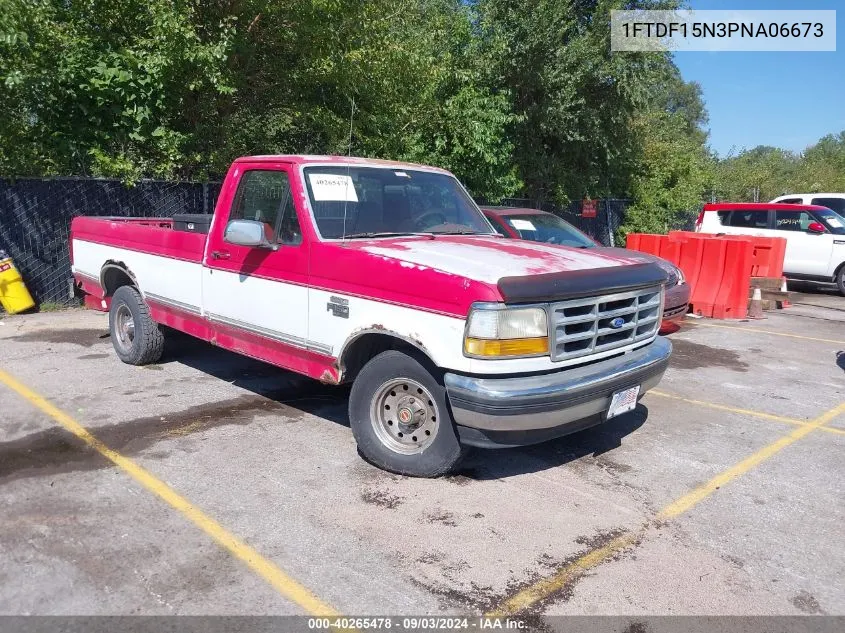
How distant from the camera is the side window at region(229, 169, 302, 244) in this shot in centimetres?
496

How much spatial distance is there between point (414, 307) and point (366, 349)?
71 cm

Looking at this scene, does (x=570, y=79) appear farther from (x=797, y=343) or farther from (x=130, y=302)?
(x=130, y=302)

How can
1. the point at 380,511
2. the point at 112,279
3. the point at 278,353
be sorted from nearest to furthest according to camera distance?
1. the point at 380,511
2. the point at 278,353
3. the point at 112,279

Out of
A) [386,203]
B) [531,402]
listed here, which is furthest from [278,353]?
[531,402]

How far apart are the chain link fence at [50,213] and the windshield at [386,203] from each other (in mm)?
6601

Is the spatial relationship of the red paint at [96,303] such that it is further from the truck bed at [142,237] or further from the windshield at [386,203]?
the windshield at [386,203]

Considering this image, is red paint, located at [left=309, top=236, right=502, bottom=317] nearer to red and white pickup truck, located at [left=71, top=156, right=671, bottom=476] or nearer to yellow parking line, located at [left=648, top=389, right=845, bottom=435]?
red and white pickup truck, located at [left=71, top=156, right=671, bottom=476]

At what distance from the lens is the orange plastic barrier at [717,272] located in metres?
10.7

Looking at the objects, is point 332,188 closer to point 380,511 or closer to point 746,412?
point 380,511

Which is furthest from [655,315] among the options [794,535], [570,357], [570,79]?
[570,79]

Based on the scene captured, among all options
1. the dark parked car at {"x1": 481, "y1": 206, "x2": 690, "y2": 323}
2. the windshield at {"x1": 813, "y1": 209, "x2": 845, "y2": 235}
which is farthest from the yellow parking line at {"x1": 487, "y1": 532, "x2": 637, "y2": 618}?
the windshield at {"x1": 813, "y1": 209, "x2": 845, "y2": 235}

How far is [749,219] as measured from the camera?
15164 millimetres

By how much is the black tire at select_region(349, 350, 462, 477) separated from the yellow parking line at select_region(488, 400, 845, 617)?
1.01 metres

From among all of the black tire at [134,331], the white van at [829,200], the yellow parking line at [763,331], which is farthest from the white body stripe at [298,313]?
the white van at [829,200]
